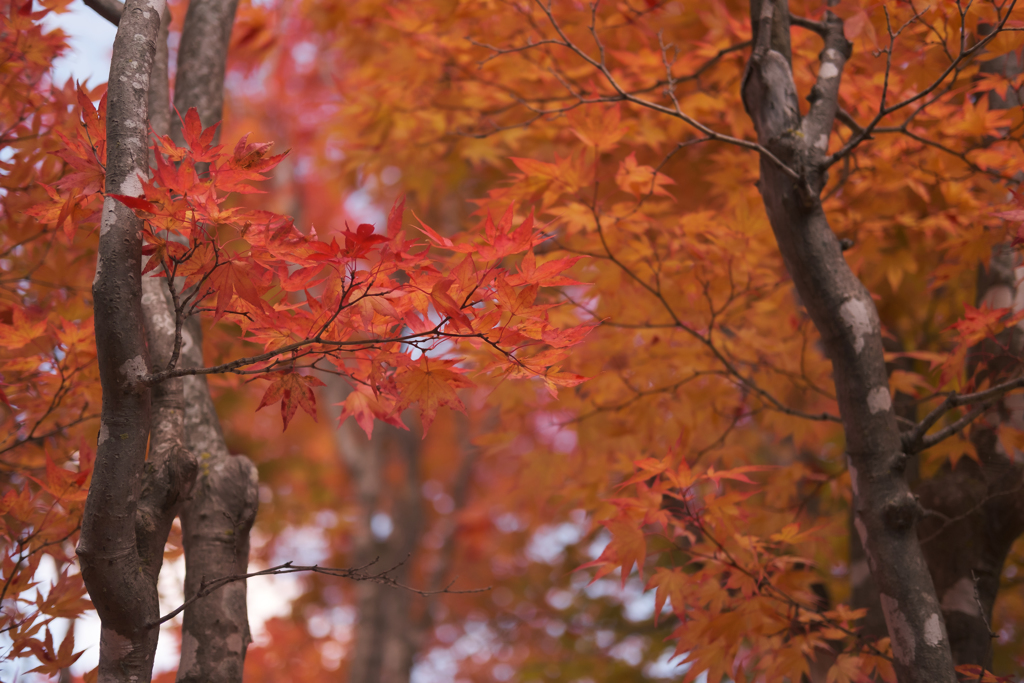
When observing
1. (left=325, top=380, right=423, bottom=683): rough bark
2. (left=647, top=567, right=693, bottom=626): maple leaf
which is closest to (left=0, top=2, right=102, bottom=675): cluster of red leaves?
(left=647, top=567, right=693, bottom=626): maple leaf

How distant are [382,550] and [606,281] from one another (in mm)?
4379

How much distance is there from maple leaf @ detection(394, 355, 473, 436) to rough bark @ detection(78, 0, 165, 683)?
1.69 feet

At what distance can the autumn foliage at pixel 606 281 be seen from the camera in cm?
135

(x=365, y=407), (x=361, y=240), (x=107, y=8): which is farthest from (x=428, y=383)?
(x=107, y=8)

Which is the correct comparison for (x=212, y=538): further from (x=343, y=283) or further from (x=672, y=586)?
(x=672, y=586)

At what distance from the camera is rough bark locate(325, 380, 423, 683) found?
5.77m

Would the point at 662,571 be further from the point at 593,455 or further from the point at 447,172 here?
the point at 447,172

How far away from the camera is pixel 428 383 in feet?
4.70

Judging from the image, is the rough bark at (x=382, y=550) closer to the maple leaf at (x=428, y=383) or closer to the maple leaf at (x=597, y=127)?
the maple leaf at (x=597, y=127)

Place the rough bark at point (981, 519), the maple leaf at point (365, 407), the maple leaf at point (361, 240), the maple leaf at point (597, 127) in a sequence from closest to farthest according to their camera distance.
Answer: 1. the maple leaf at point (361, 240)
2. the maple leaf at point (365, 407)
3. the maple leaf at point (597, 127)
4. the rough bark at point (981, 519)

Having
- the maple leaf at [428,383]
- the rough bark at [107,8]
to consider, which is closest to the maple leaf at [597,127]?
the maple leaf at [428,383]

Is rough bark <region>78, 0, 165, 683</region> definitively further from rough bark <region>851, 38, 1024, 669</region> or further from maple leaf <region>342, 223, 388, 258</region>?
rough bark <region>851, 38, 1024, 669</region>

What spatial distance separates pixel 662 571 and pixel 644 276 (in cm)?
103

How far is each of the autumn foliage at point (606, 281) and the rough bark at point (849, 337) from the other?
0.10 metres
